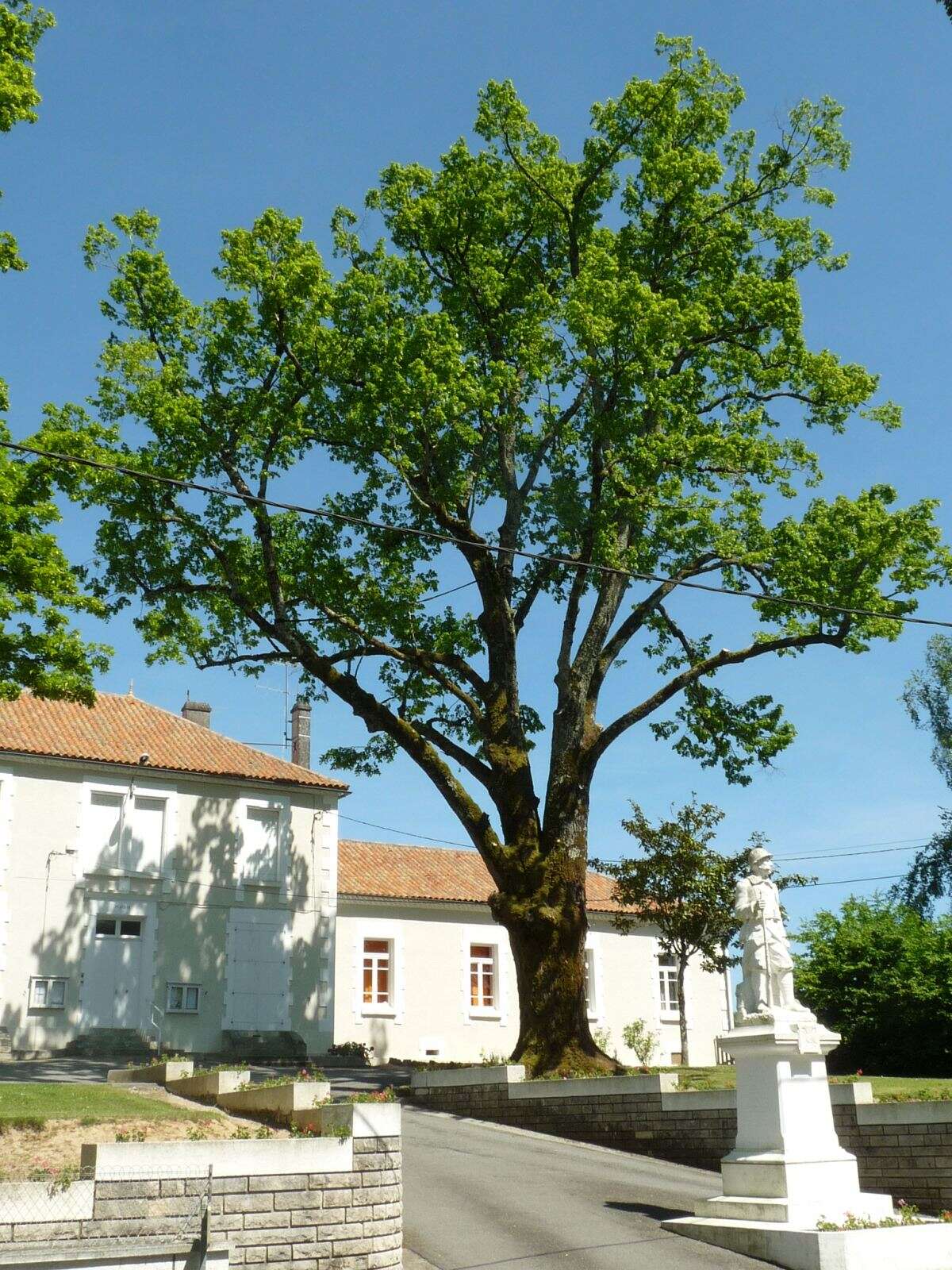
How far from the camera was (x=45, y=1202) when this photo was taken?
8.59 m

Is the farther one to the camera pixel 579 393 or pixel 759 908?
pixel 579 393

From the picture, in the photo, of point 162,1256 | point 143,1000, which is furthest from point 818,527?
point 143,1000

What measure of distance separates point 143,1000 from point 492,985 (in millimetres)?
10231

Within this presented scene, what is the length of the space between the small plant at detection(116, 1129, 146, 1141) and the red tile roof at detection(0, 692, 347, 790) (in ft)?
55.8

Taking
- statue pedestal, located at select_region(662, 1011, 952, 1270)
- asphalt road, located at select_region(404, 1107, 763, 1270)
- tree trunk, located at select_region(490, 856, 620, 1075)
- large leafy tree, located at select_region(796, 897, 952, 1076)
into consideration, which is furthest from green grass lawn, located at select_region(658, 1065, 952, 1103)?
large leafy tree, located at select_region(796, 897, 952, 1076)

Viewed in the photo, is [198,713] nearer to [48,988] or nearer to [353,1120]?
[48,988]

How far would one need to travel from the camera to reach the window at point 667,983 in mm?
34844

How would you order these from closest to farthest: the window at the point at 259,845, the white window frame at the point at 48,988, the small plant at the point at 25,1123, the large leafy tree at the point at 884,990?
the small plant at the point at 25,1123 < the large leafy tree at the point at 884,990 < the white window frame at the point at 48,988 < the window at the point at 259,845

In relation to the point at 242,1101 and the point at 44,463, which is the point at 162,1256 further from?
the point at 44,463

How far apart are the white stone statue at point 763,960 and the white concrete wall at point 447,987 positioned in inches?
756

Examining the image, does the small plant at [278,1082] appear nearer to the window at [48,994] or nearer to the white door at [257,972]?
the window at [48,994]

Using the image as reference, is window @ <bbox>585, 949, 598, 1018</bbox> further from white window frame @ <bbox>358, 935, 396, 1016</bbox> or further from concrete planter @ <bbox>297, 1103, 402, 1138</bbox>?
concrete planter @ <bbox>297, 1103, 402, 1138</bbox>

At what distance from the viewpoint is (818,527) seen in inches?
725

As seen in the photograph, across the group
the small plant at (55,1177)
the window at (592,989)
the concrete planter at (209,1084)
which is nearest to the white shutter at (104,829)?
the concrete planter at (209,1084)
